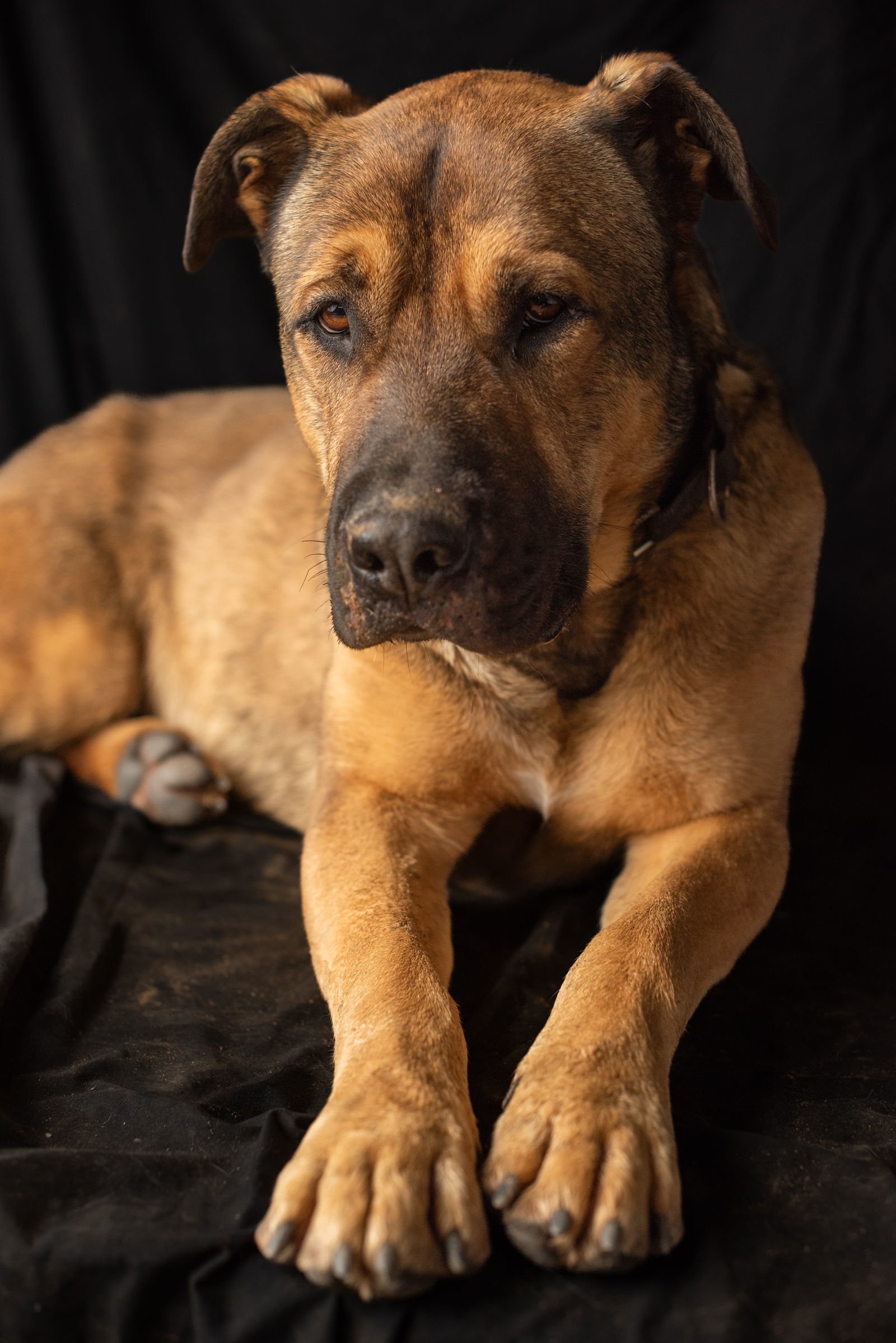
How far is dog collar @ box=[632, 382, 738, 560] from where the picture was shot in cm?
260

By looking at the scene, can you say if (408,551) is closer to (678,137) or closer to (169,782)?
(678,137)

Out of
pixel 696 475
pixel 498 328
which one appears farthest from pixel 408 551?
pixel 696 475

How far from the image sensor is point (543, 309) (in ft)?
7.60

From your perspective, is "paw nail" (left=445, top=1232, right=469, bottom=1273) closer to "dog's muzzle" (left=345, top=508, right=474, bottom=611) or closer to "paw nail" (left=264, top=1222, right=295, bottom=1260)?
"paw nail" (left=264, top=1222, right=295, bottom=1260)

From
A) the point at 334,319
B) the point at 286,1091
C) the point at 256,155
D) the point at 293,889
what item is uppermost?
the point at 256,155

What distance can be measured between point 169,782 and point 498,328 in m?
1.93

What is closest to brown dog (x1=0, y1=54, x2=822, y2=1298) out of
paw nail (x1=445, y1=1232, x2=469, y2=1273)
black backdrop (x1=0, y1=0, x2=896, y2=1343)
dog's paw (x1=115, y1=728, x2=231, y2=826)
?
paw nail (x1=445, y1=1232, x2=469, y2=1273)

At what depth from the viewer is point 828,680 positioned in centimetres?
414

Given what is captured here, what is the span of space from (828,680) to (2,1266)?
315 cm

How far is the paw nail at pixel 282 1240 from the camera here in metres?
1.76

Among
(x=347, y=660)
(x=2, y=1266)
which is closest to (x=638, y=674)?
(x=347, y=660)

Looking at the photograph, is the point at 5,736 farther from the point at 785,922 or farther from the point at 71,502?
the point at 785,922

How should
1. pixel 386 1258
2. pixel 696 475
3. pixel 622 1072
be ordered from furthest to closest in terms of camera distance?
pixel 696 475
pixel 622 1072
pixel 386 1258

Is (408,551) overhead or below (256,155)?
below
